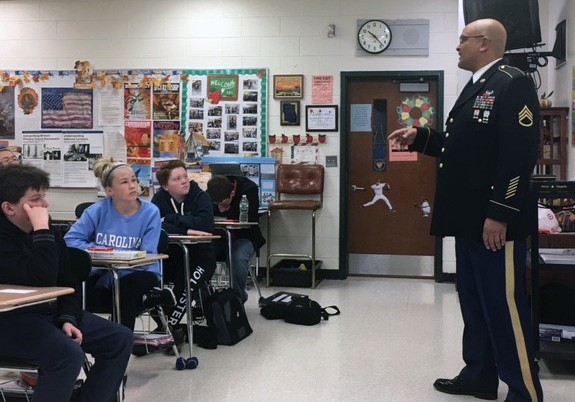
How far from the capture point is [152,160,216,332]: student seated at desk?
419cm

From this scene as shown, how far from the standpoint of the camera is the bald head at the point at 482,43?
9.91 ft

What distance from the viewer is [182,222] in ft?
13.8

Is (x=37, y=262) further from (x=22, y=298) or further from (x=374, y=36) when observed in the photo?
(x=374, y=36)

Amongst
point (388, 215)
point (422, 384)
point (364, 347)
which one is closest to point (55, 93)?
point (388, 215)

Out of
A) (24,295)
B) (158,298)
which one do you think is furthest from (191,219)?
(24,295)

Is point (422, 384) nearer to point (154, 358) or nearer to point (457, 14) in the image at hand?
point (154, 358)

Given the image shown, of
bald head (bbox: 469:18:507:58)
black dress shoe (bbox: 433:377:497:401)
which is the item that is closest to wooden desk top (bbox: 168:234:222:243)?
black dress shoe (bbox: 433:377:497:401)

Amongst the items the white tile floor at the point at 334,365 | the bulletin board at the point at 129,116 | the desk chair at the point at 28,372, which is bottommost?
the white tile floor at the point at 334,365

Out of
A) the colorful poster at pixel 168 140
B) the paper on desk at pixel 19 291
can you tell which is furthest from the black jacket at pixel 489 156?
the colorful poster at pixel 168 140

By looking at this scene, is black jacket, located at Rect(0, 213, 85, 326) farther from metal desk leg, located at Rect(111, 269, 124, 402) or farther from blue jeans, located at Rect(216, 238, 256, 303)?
blue jeans, located at Rect(216, 238, 256, 303)

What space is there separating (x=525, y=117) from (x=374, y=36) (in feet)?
13.8

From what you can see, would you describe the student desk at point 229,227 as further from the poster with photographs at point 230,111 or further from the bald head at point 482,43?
the poster with photographs at point 230,111

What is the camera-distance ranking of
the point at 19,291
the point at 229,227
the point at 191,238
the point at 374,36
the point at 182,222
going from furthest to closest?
the point at 374,36
the point at 229,227
the point at 182,222
the point at 191,238
the point at 19,291

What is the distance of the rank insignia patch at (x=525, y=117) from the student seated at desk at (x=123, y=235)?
5.96 feet
